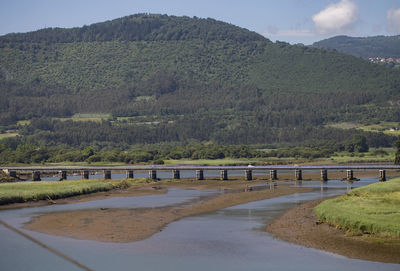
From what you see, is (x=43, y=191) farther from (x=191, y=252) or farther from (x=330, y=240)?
(x=330, y=240)

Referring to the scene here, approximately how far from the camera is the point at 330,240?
164 feet

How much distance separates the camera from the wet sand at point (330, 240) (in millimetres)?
44906

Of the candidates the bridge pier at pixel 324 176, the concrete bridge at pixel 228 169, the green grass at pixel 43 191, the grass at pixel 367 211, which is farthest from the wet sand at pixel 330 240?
the bridge pier at pixel 324 176

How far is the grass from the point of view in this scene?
4995 cm

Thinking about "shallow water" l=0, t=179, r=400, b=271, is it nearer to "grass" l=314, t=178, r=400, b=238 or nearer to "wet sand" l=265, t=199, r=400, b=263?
"wet sand" l=265, t=199, r=400, b=263

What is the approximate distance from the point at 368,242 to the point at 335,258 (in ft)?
13.8

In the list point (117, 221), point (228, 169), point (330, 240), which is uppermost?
point (228, 169)

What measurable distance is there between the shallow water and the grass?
18.8 feet

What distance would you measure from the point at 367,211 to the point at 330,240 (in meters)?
7.79

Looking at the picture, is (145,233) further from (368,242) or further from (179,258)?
(368,242)

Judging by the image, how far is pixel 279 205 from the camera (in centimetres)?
7481

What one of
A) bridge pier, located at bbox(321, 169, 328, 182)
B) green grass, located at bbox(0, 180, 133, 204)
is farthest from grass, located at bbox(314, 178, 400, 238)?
bridge pier, located at bbox(321, 169, 328, 182)

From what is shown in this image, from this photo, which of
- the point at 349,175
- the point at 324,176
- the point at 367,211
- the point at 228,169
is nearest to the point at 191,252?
the point at 367,211

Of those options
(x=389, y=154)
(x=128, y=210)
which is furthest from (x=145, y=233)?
(x=389, y=154)
